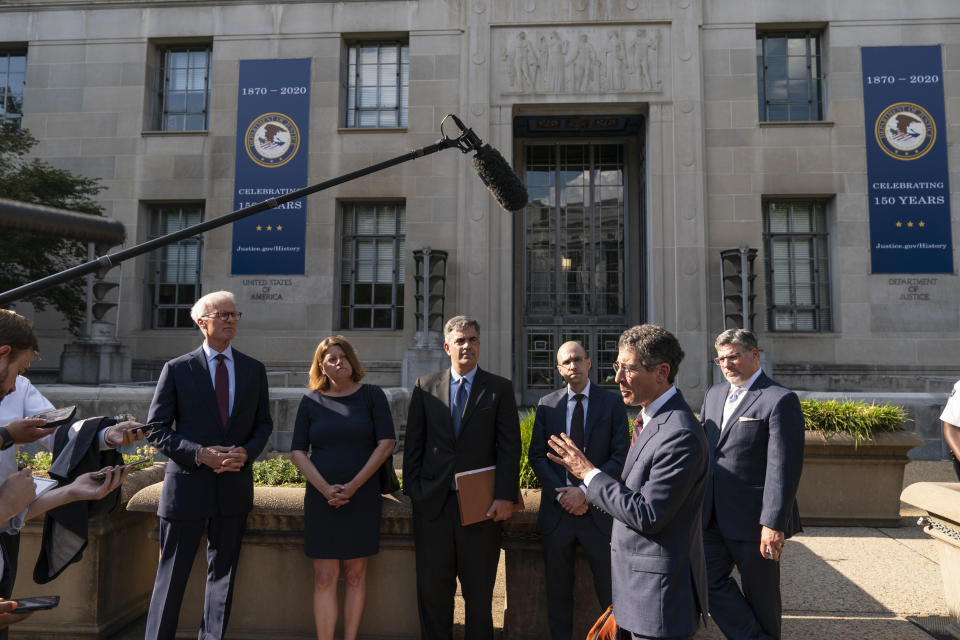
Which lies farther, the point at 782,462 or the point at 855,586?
the point at 855,586

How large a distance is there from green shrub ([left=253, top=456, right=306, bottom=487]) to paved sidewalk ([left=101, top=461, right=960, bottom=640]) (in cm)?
129

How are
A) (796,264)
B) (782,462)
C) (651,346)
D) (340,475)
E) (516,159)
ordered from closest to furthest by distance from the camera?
(651,346) < (782,462) < (340,475) < (796,264) < (516,159)

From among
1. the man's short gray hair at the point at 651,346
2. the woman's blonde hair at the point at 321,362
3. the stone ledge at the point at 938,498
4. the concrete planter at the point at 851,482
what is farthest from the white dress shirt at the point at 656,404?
the concrete planter at the point at 851,482

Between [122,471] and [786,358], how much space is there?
16.0 meters

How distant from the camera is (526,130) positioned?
1750cm

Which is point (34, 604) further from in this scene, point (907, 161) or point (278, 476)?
point (907, 161)

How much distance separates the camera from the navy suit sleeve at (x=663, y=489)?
2492mm

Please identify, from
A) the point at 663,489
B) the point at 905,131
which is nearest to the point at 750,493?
the point at 663,489

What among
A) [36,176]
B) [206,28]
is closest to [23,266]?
[36,176]

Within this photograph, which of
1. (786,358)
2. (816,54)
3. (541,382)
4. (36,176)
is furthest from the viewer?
(541,382)

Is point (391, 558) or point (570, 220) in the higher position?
point (570, 220)

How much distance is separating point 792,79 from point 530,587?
17314 millimetres

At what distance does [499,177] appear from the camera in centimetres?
404

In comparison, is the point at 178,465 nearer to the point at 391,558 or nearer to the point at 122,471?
the point at 122,471
